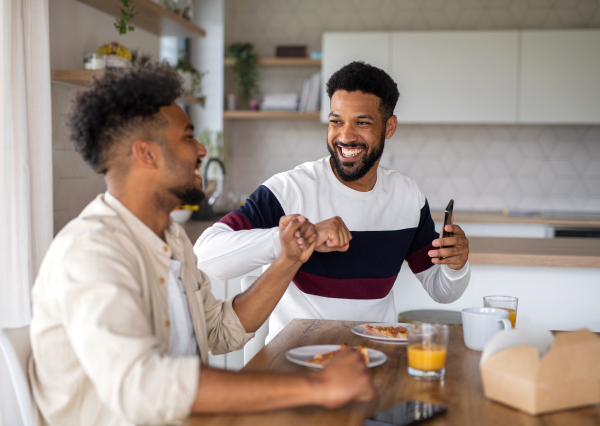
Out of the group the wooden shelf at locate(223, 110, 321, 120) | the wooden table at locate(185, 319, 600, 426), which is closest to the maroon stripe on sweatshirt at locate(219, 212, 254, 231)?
A: the wooden table at locate(185, 319, 600, 426)

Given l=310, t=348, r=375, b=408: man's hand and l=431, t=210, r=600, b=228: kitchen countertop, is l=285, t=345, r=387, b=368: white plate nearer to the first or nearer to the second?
l=310, t=348, r=375, b=408: man's hand

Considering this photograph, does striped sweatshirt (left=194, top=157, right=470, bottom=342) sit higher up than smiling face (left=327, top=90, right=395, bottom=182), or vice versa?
smiling face (left=327, top=90, right=395, bottom=182)

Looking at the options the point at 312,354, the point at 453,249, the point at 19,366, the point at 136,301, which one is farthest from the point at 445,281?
the point at 19,366

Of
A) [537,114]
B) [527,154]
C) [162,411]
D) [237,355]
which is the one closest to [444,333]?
[162,411]

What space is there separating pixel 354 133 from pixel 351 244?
37 cm

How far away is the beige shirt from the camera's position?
872 millimetres

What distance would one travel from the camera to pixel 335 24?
4672mm

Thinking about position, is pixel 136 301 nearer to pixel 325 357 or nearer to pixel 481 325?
pixel 325 357

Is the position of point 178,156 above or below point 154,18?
below

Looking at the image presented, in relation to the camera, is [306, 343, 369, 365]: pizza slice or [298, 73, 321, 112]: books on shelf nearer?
[306, 343, 369, 365]: pizza slice

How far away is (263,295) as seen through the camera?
1.41 meters

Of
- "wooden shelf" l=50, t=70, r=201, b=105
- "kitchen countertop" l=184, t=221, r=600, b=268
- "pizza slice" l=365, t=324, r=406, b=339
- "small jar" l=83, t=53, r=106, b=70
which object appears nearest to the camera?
"pizza slice" l=365, t=324, r=406, b=339

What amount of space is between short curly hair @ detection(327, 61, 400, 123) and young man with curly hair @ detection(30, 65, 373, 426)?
78cm

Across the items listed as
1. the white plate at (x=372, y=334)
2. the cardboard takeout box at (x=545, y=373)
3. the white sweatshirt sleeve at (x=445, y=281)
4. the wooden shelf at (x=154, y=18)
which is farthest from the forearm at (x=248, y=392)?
the wooden shelf at (x=154, y=18)
